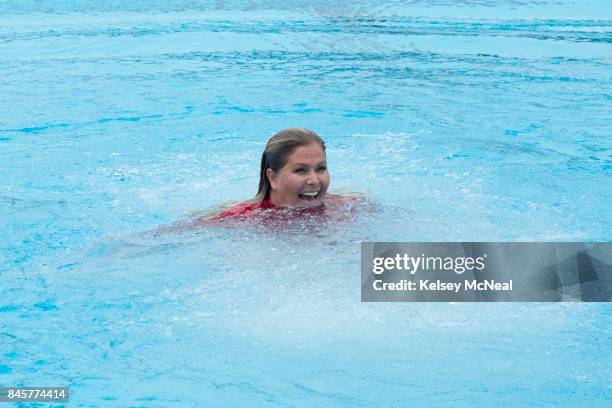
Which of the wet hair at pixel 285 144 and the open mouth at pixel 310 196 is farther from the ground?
the wet hair at pixel 285 144

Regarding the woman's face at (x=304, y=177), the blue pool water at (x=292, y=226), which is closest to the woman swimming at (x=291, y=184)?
the woman's face at (x=304, y=177)

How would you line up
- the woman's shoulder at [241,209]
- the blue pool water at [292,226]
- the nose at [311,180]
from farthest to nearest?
the woman's shoulder at [241,209] → the nose at [311,180] → the blue pool water at [292,226]

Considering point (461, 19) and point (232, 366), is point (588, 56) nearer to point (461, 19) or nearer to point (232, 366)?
point (461, 19)

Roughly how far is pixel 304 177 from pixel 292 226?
25cm

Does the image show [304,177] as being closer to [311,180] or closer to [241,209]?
[311,180]

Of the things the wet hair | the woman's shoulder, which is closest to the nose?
the wet hair

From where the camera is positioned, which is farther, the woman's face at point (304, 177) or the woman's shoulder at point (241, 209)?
the woman's shoulder at point (241, 209)

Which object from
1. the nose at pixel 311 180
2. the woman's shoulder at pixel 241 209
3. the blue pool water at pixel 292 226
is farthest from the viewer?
the woman's shoulder at pixel 241 209

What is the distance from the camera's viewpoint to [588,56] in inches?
381

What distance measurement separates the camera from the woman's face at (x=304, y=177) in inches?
172

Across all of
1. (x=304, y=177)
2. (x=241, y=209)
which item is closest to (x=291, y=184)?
(x=304, y=177)

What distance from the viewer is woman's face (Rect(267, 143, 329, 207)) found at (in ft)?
14.3

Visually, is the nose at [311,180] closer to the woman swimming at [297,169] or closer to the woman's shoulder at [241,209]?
the woman swimming at [297,169]

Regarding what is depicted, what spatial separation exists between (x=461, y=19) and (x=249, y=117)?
5705 mm
